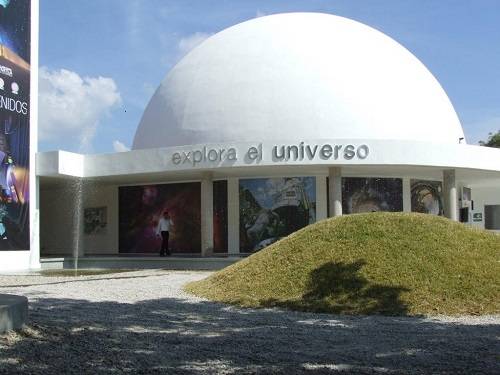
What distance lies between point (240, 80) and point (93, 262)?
30.4 feet

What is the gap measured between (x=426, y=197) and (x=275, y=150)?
8.65m

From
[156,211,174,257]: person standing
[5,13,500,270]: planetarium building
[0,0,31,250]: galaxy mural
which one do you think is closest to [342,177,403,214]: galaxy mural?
[5,13,500,270]: planetarium building

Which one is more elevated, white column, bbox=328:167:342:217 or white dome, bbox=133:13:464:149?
white dome, bbox=133:13:464:149

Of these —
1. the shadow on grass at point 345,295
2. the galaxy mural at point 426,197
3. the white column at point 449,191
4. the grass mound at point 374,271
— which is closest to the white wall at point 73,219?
the galaxy mural at point 426,197

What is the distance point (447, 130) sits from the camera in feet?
89.1

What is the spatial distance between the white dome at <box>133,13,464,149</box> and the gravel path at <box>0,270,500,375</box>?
13.9 metres

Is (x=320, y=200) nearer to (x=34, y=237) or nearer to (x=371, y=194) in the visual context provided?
(x=371, y=194)

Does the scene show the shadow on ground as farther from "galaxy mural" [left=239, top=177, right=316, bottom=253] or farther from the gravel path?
"galaxy mural" [left=239, top=177, right=316, bottom=253]

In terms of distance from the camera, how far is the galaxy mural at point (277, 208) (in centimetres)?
2467

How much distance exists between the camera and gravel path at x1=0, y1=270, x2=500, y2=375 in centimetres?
626

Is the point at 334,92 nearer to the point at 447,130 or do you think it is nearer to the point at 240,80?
the point at 240,80

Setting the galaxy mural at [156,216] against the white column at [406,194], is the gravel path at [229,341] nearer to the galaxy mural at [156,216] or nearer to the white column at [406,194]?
the galaxy mural at [156,216]

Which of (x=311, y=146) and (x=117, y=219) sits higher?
(x=311, y=146)

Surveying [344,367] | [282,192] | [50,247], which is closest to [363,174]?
[282,192]
